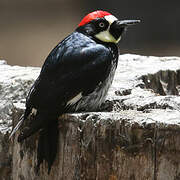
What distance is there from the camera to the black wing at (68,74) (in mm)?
3096

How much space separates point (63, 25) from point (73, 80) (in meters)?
5.67

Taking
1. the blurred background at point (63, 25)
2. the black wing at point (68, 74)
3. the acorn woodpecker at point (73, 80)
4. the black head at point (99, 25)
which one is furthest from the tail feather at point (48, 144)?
the blurred background at point (63, 25)

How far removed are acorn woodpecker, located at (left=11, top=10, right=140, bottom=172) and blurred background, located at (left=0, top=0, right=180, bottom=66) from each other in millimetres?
4653

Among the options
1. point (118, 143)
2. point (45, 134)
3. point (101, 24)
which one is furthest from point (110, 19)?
point (118, 143)

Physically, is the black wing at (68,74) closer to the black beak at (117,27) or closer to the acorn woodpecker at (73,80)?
the acorn woodpecker at (73,80)

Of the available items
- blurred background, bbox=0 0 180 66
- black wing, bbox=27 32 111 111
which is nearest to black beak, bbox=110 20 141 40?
black wing, bbox=27 32 111 111

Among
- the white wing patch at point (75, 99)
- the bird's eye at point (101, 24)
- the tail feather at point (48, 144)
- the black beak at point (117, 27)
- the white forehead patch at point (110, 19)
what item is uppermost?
the white forehead patch at point (110, 19)

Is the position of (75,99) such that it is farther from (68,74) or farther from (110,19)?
(110,19)

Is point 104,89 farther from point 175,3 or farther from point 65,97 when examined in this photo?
point 175,3

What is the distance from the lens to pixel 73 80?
3145 millimetres

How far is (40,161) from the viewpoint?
3.10 m

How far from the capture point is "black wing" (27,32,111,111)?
10.2 feet

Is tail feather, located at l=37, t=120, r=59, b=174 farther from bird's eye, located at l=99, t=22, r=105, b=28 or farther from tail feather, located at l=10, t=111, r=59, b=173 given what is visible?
bird's eye, located at l=99, t=22, r=105, b=28

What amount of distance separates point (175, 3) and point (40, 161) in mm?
5977
